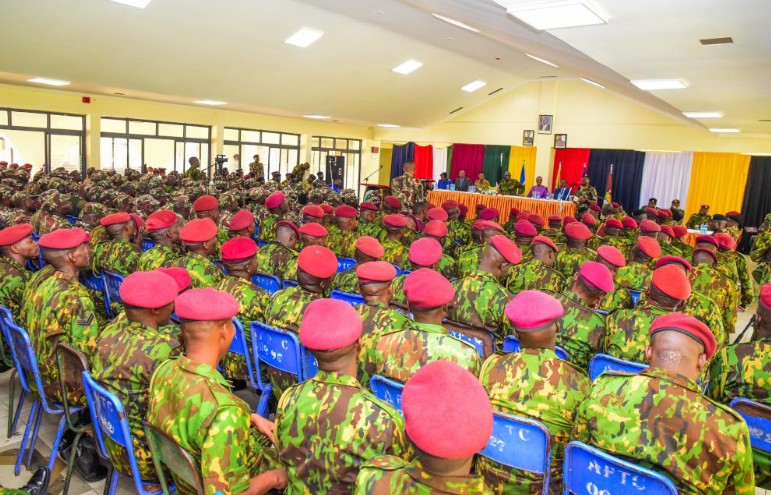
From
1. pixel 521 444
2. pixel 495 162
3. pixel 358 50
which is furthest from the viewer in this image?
pixel 495 162

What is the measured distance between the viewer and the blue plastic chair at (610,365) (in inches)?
104

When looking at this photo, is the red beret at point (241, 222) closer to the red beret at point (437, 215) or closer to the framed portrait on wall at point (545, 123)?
the red beret at point (437, 215)

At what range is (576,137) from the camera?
48.5ft

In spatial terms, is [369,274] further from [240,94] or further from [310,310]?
[240,94]

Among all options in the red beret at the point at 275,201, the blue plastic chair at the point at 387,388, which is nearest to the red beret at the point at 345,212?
the red beret at the point at 275,201

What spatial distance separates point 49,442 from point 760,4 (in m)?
4.80

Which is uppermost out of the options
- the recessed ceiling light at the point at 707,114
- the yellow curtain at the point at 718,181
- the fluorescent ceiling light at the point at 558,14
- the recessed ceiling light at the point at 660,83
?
the recessed ceiling light at the point at 707,114

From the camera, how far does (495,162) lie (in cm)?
1644

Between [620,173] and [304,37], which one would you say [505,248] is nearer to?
[304,37]

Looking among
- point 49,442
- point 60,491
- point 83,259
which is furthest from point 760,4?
point 49,442

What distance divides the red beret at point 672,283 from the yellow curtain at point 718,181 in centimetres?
1218

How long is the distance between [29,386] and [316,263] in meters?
1.72

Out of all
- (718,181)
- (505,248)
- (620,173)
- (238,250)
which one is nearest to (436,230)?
(505,248)

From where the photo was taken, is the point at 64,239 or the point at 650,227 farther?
the point at 650,227
